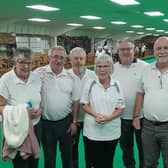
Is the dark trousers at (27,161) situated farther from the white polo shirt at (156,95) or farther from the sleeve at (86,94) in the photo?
the white polo shirt at (156,95)

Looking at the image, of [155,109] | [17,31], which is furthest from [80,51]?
[17,31]

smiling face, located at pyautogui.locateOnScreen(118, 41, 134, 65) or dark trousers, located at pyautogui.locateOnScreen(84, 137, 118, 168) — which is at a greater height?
smiling face, located at pyautogui.locateOnScreen(118, 41, 134, 65)

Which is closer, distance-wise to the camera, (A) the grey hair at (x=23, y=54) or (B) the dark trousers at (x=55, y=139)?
(A) the grey hair at (x=23, y=54)

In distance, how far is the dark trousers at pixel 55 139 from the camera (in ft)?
11.0

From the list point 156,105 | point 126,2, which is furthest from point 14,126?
point 126,2

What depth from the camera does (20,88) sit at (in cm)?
294

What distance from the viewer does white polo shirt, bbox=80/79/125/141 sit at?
2957 mm

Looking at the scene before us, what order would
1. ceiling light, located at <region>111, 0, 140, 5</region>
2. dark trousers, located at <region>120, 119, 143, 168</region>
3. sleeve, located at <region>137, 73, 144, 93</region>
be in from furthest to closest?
1. ceiling light, located at <region>111, 0, 140, 5</region>
2. dark trousers, located at <region>120, 119, 143, 168</region>
3. sleeve, located at <region>137, 73, 144, 93</region>

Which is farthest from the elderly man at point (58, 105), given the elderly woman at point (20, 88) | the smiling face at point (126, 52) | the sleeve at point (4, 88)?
the smiling face at point (126, 52)

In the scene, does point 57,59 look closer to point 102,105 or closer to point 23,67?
point 23,67

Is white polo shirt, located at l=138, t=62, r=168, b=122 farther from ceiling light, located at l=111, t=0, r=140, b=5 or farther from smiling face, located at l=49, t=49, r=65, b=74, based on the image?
ceiling light, located at l=111, t=0, r=140, b=5

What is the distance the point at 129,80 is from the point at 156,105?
66 centimetres

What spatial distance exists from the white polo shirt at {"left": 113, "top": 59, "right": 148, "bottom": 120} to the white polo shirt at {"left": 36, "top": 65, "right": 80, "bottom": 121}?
0.53 meters

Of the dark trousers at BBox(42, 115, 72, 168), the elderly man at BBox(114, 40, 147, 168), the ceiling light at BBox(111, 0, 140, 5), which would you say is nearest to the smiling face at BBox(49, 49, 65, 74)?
the dark trousers at BBox(42, 115, 72, 168)
